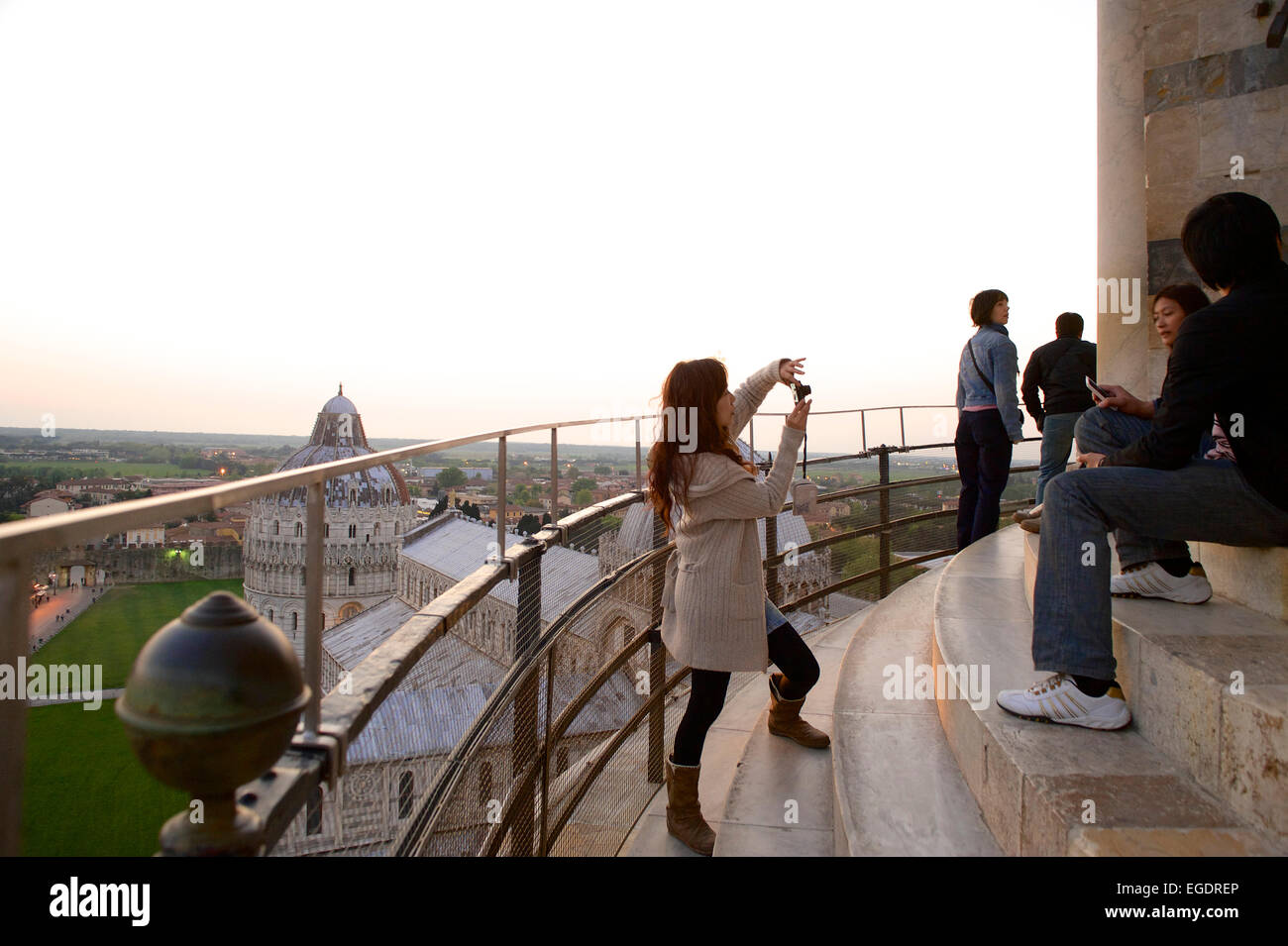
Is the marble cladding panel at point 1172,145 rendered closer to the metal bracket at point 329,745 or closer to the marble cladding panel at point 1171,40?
the marble cladding panel at point 1171,40

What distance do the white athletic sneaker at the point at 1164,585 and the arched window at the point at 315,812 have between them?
263 cm

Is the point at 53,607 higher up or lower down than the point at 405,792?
higher up

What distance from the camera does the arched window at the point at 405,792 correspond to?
2.12 metres

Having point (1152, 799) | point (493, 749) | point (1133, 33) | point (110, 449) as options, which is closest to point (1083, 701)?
point (1152, 799)

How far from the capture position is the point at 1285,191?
3.96 metres

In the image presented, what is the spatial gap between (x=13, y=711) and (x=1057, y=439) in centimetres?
532

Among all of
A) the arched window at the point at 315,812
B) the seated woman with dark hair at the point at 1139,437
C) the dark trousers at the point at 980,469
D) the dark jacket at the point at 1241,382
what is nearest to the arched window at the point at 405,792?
the arched window at the point at 315,812

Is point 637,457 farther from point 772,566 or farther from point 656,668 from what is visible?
point 772,566

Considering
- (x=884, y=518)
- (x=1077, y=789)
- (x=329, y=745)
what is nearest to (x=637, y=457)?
(x=1077, y=789)

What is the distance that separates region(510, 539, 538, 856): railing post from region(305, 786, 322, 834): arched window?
799mm

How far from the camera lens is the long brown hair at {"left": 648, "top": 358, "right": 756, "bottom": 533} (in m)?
2.72

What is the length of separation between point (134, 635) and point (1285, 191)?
5.53m

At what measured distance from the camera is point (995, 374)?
4.84m

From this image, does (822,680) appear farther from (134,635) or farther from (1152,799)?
(134,635)
